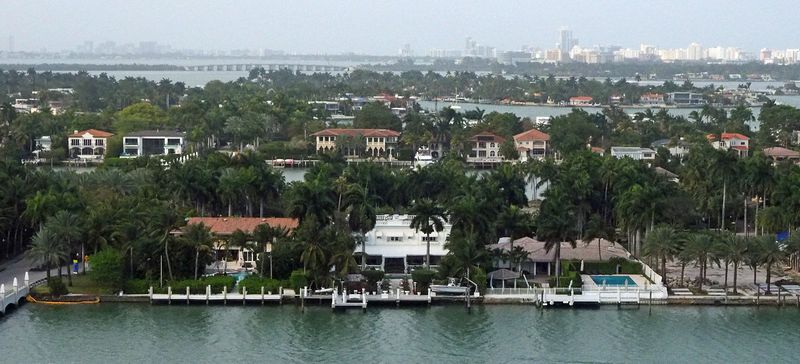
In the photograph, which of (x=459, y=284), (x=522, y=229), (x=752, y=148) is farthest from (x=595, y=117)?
(x=459, y=284)

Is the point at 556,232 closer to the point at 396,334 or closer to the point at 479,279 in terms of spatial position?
the point at 479,279

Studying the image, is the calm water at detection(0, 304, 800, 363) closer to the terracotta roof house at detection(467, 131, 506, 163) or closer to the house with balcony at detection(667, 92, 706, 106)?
the terracotta roof house at detection(467, 131, 506, 163)

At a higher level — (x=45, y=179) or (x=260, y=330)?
(x=45, y=179)

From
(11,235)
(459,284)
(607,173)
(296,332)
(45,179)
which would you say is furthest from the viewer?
(607,173)

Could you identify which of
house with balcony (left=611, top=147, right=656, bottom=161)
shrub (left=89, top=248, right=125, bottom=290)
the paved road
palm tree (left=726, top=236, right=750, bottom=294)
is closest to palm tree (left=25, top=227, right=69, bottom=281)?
shrub (left=89, top=248, right=125, bottom=290)

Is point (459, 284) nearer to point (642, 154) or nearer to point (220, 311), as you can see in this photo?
point (220, 311)

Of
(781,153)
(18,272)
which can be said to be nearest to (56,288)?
(18,272)

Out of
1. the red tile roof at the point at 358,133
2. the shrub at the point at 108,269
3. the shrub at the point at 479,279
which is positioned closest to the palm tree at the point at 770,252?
the shrub at the point at 479,279

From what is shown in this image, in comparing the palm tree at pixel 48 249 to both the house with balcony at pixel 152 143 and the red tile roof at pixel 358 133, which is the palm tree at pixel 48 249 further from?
the red tile roof at pixel 358 133
